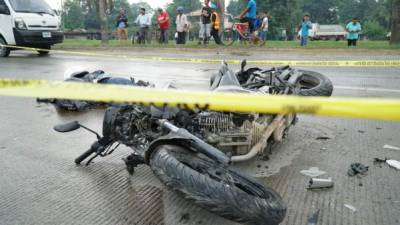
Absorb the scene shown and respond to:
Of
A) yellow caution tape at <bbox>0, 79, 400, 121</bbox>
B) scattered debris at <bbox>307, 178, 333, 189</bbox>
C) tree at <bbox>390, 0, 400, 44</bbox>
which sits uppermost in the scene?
tree at <bbox>390, 0, 400, 44</bbox>

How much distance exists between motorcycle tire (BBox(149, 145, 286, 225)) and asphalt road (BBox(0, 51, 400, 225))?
1.12 feet

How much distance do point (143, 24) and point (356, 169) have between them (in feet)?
53.5

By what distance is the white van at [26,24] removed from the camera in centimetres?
1369

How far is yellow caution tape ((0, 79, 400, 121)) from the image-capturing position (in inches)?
66.7

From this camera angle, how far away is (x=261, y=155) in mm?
3912

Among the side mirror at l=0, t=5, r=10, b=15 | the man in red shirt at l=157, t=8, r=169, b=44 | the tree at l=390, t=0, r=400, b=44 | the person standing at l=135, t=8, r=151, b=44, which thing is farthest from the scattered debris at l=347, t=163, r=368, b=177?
the person standing at l=135, t=8, r=151, b=44

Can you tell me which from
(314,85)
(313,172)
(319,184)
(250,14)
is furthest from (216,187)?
(250,14)

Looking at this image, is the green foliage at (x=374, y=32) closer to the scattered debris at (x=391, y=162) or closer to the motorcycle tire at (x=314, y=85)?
the motorcycle tire at (x=314, y=85)

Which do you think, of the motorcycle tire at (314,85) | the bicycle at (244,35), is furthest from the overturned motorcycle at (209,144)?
the bicycle at (244,35)

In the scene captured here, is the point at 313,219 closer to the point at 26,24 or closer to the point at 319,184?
the point at 319,184

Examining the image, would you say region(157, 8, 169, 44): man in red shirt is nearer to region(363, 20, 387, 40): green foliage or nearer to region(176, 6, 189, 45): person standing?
region(176, 6, 189, 45): person standing

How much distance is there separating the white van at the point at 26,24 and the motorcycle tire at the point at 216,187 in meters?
12.5

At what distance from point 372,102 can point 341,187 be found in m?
1.64

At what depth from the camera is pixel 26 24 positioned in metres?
13.8
